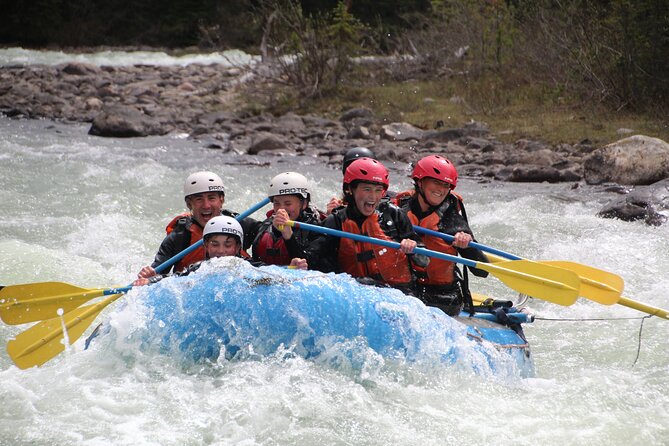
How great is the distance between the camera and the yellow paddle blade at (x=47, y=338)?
16.4ft

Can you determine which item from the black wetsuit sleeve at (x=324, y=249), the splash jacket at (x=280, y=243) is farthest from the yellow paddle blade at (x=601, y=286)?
the splash jacket at (x=280, y=243)

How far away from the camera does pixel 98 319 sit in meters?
6.71

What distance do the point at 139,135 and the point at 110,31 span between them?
21086 mm

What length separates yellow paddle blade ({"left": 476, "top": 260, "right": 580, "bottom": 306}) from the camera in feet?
17.0

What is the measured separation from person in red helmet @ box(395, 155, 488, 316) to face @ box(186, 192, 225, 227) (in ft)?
4.20

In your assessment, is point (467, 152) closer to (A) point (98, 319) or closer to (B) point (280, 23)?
(B) point (280, 23)

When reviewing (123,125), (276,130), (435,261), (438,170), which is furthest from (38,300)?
(123,125)

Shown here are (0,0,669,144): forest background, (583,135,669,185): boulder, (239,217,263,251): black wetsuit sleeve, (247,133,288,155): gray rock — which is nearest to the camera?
(239,217,263,251): black wetsuit sleeve

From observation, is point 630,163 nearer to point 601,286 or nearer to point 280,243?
point 601,286

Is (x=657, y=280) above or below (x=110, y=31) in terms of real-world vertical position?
A: below

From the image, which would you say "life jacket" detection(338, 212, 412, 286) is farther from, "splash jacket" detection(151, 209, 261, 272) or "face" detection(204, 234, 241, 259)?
"splash jacket" detection(151, 209, 261, 272)

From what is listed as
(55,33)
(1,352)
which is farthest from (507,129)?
(55,33)

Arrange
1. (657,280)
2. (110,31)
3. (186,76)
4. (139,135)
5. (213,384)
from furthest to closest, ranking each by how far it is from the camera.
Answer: (110,31) < (186,76) < (139,135) < (657,280) < (213,384)

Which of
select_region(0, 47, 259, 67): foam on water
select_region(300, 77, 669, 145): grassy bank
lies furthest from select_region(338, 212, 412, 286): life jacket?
select_region(0, 47, 259, 67): foam on water
